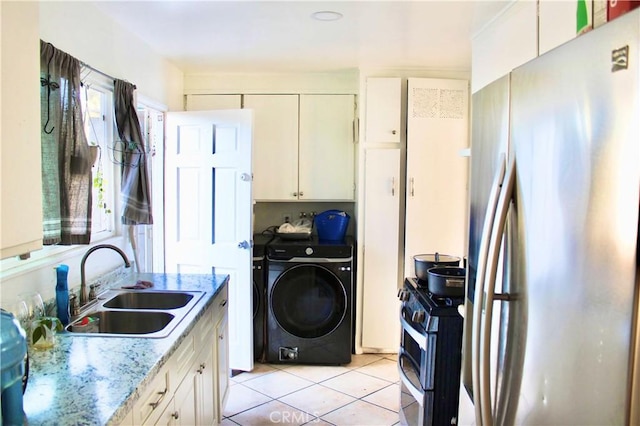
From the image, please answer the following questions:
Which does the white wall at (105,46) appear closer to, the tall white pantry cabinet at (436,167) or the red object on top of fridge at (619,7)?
the tall white pantry cabinet at (436,167)

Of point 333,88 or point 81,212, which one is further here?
point 333,88

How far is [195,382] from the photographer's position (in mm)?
2082

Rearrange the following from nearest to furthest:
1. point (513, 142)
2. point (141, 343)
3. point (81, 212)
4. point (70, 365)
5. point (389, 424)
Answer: point (513, 142) < point (70, 365) < point (141, 343) < point (81, 212) < point (389, 424)

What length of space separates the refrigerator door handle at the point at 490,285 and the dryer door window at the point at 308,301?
2.42m

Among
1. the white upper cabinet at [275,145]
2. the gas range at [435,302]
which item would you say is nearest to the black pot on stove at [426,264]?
the gas range at [435,302]

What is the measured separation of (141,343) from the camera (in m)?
1.68

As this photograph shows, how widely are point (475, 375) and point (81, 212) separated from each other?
1746 mm

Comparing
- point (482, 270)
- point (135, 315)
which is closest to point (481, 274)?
point (482, 270)

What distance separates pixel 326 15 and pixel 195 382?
192cm

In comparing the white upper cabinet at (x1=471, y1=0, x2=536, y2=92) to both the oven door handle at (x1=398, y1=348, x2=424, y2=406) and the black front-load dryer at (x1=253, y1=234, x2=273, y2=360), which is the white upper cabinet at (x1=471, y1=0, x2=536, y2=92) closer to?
the oven door handle at (x1=398, y1=348, x2=424, y2=406)

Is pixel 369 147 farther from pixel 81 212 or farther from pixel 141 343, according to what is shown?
pixel 141 343

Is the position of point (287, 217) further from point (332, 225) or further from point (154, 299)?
point (154, 299)

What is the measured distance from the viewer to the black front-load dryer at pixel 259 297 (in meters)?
3.56

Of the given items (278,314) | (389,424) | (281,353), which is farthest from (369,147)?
(389,424)
